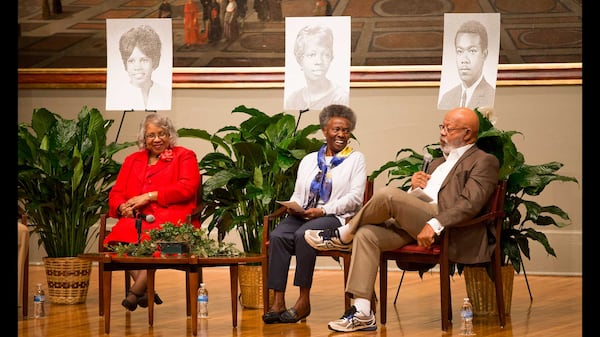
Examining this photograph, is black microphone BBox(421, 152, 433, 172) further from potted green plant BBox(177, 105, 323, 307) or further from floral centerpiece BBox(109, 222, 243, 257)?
floral centerpiece BBox(109, 222, 243, 257)

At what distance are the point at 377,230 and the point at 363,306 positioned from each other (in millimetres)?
383

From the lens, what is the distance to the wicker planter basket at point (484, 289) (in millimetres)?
5266

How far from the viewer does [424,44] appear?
763 cm

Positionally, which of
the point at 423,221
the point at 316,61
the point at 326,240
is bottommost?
the point at 326,240

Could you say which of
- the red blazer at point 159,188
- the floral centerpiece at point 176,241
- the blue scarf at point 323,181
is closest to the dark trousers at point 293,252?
the blue scarf at point 323,181

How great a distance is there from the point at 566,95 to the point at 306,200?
2960mm

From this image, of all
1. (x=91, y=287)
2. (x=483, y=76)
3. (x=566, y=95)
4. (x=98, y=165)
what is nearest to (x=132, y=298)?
(x=98, y=165)

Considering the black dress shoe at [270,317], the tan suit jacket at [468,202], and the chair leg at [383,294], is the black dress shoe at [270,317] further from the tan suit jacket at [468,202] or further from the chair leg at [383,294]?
the tan suit jacket at [468,202]

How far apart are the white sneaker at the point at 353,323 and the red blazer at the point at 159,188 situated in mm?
1256

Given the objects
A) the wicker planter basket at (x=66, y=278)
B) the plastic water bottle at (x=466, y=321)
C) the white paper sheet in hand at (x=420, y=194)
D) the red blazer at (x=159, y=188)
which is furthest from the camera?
the wicker planter basket at (x=66, y=278)

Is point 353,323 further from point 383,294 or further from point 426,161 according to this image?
point 426,161

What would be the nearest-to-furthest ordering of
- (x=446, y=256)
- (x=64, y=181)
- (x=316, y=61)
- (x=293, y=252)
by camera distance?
1. (x=446, y=256)
2. (x=293, y=252)
3. (x=64, y=181)
4. (x=316, y=61)

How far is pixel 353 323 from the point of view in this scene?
15.3 ft

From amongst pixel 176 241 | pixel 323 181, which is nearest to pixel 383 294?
pixel 323 181
